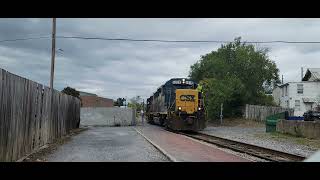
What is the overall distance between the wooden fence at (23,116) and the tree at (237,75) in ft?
113

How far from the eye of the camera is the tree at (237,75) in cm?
5128

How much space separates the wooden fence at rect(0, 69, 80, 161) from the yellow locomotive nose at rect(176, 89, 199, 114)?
1327 cm

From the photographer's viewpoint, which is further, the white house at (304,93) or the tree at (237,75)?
the white house at (304,93)

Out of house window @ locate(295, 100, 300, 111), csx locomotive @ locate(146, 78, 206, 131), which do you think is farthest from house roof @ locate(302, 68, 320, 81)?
csx locomotive @ locate(146, 78, 206, 131)

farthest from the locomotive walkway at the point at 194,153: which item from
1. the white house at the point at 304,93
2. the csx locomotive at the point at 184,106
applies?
the white house at the point at 304,93

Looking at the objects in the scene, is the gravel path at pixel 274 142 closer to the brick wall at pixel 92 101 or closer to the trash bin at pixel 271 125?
the trash bin at pixel 271 125

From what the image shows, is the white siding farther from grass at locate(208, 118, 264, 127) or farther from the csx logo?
the csx logo

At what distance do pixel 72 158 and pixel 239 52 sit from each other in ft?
Answer: 175

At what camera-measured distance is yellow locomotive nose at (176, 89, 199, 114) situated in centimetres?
3089

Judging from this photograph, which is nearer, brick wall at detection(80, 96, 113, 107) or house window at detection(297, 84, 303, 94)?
house window at detection(297, 84, 303, 94)
